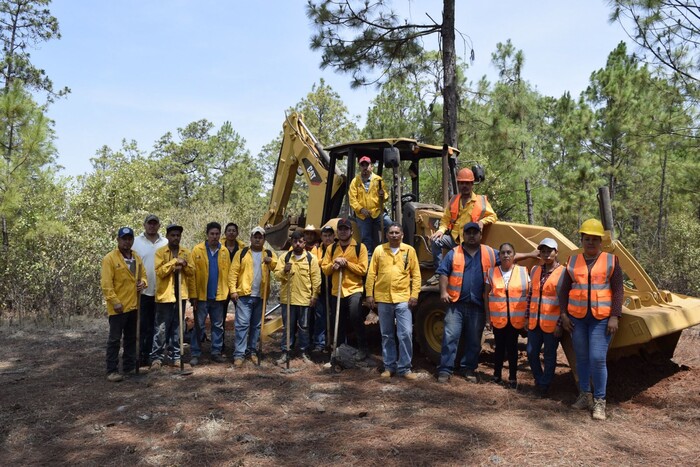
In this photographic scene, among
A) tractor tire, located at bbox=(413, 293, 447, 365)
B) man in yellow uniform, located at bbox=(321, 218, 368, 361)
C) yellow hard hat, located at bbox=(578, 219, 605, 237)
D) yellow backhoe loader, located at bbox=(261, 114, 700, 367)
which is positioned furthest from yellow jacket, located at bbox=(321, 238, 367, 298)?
yellow hard hat, located at bbox=(578, 219, 605, 237)

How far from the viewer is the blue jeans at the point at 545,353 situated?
216 inches

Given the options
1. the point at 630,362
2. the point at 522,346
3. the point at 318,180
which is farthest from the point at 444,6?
the point at 630,362

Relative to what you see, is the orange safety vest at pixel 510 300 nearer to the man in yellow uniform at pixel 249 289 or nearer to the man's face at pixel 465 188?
the man's face at pixel 465 188

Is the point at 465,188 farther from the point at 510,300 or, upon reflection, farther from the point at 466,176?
the point at 510,300

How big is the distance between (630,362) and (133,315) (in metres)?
5.64

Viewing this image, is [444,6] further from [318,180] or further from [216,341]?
[216,341]

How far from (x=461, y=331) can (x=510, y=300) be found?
2.23 feet

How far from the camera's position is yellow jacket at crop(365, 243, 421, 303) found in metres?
6.02

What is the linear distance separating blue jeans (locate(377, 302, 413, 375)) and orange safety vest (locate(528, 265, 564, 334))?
130 cm

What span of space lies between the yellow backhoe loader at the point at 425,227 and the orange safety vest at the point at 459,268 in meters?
0.64

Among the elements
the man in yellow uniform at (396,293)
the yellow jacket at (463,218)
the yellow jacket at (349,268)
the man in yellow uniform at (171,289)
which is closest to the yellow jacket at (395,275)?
the man in yellow uniform at (396,293)

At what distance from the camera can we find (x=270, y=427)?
4652mm

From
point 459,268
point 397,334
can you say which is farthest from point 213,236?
point 459,268

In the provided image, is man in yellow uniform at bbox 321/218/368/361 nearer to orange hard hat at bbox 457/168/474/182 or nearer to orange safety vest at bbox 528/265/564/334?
orange hard hat at bbox 457/168/474/182
